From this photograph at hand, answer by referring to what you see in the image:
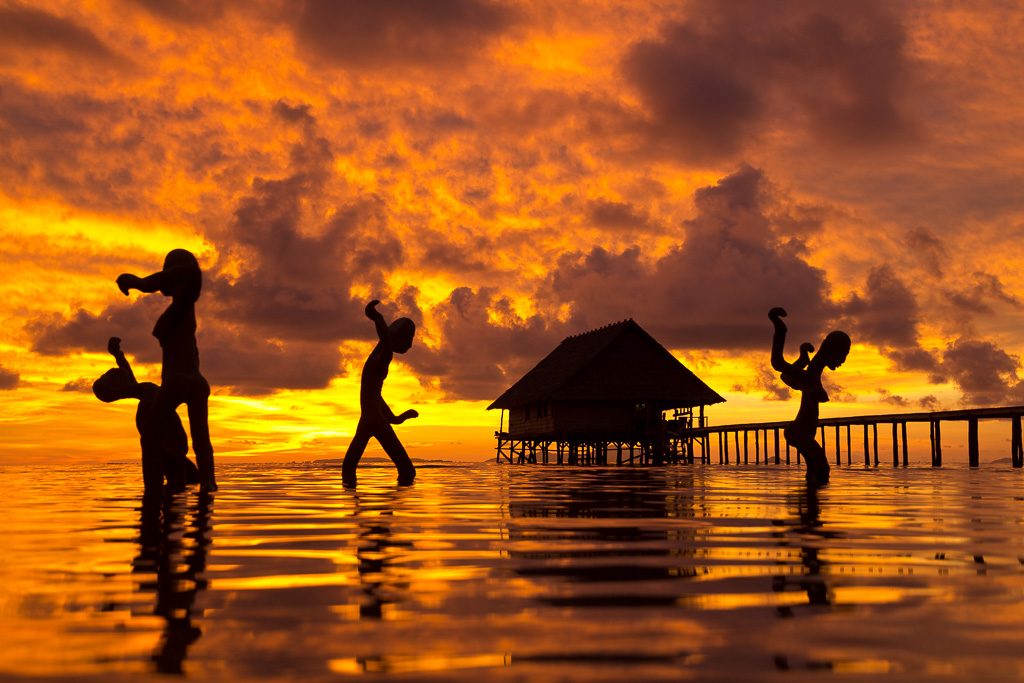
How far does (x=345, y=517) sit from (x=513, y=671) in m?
4.76

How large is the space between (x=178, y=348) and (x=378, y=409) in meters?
3.53

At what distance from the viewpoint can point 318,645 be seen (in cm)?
265

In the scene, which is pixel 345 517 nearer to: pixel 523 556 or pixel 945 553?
pixel 523 556

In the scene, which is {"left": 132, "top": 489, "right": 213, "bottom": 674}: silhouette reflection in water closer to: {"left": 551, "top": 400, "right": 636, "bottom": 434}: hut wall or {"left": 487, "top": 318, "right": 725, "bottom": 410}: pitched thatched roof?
{"left": 487, "top": 318, "right": 725, "bottom": 410}: pitched thatched roof

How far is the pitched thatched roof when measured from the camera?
4694cm

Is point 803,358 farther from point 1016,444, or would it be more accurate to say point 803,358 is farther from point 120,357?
point 1016,444

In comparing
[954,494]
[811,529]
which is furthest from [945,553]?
[954,494]

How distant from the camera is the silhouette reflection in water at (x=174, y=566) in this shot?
2.68 meters

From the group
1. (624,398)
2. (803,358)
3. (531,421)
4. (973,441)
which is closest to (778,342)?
(803,358)

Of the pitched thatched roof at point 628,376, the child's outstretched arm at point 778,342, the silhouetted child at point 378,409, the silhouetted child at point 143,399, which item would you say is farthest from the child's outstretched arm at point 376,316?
the pitched thatched roof at point 628,376

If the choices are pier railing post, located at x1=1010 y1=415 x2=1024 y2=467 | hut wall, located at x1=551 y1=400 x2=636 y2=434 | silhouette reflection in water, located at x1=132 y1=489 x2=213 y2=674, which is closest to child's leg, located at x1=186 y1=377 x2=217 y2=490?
silhouette reflection in water, located at x1=132 y1=489 x2=213 y2=674

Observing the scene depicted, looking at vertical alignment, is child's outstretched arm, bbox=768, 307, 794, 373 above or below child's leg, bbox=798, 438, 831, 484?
above

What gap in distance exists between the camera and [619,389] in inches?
1860

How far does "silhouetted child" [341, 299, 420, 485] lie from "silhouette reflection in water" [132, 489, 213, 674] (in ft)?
15.4
